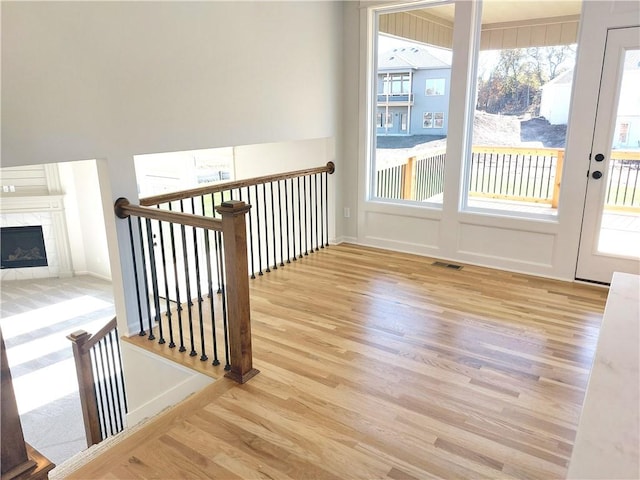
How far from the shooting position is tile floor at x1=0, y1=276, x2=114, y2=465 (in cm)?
473

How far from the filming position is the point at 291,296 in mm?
3734

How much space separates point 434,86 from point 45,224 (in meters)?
7.28

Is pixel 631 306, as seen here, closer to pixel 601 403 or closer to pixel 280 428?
pixel 601 403

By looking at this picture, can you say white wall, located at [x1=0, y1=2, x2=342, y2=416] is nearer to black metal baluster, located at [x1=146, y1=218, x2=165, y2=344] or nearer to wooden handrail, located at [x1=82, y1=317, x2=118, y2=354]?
black metal baluster, located at [x1=146, y1=218, x2=165, y2=344]

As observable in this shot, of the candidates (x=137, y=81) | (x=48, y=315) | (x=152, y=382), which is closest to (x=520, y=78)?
(x=137, y=81)

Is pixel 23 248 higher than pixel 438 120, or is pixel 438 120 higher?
pixel 438 120

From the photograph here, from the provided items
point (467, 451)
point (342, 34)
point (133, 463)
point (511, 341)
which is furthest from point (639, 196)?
point (133, 463)

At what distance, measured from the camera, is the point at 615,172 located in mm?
3672

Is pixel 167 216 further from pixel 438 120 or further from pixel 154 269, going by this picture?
pixel 438 120

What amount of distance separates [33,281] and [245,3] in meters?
7.04

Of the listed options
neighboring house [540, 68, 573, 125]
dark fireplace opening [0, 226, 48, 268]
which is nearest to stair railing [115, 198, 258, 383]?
neighboring house [540, 68, 573, 125]

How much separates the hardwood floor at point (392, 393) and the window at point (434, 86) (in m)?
1.94

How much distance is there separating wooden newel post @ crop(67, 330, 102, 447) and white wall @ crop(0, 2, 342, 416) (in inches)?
27.7

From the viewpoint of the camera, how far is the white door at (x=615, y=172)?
11.4ft
